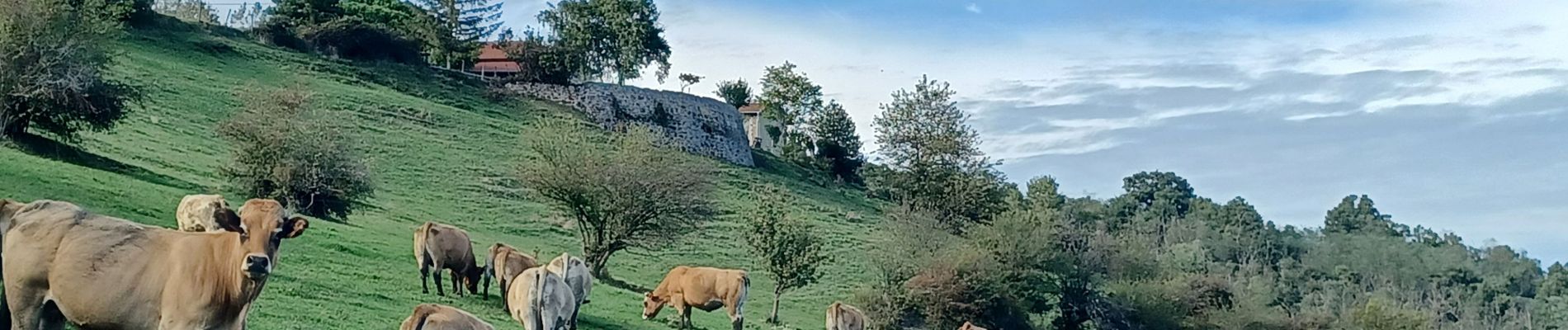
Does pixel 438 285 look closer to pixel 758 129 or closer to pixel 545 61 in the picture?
pixel 545 61

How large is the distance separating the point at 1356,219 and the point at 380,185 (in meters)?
105

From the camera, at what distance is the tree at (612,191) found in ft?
134

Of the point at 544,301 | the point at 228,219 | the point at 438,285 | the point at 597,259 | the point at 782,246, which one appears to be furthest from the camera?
the point at 597,259

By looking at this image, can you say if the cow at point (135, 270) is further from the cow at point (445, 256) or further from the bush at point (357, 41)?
the bush at point (357, 41)

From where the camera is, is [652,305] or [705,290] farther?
[705,290]

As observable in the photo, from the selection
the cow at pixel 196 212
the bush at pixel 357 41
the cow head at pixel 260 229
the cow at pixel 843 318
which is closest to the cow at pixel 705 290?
the cow at pixel 843 318

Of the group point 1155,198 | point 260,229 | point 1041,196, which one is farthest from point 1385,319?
point 1155,198

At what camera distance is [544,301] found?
20.1m

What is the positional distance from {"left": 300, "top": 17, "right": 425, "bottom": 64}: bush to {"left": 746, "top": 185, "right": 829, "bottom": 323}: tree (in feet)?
136

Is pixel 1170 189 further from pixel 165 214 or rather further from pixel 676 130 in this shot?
pixel 165 214

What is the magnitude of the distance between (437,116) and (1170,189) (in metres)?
73.9

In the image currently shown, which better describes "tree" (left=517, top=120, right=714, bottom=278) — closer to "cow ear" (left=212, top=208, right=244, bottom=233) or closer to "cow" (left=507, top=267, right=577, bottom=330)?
"cow" (left=507, top=267, right=577, bottom=330)

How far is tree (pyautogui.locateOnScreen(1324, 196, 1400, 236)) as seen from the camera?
4953 inches

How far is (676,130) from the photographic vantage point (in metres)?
81.4
